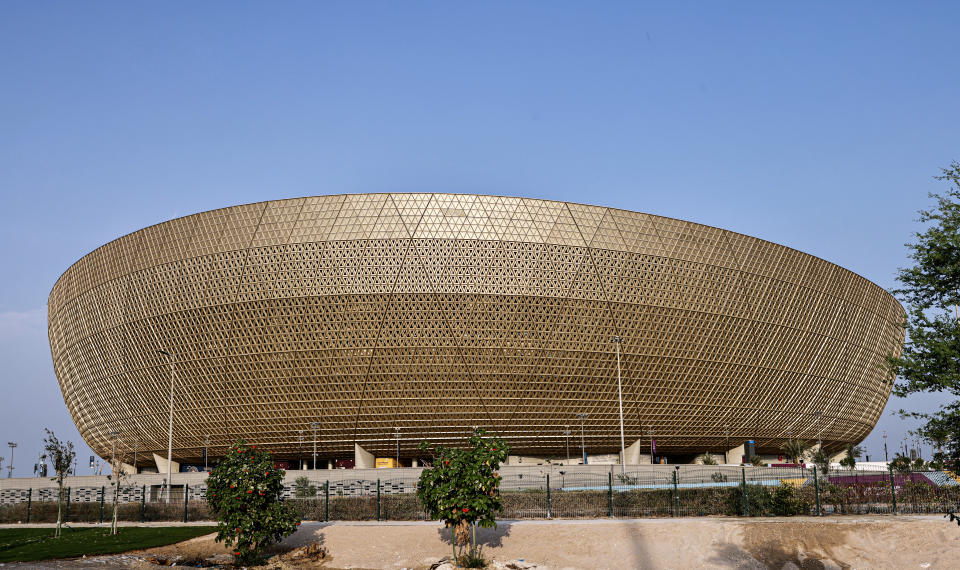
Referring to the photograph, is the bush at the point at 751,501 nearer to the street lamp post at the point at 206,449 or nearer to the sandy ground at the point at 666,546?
the sandy ground at the point at 666,546

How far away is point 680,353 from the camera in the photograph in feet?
166

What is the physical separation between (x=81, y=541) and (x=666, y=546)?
14.1m

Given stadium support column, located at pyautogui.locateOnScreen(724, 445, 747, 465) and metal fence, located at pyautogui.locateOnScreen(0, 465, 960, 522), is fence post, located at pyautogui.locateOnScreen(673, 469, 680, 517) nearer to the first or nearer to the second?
metal fence, located at pyautogui.locateOnScreen(0, 465, 960, 522)

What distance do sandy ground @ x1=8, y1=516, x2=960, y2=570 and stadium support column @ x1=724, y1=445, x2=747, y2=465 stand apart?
3889 cm

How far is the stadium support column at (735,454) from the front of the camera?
5759 centimetres

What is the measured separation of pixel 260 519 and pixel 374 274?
1178 inches

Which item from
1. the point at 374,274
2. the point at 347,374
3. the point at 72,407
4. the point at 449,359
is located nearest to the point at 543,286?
the point at 449,359

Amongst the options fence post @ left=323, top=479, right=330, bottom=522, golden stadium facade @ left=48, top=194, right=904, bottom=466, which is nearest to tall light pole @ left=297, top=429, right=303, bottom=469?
golden stadium facade @ left=48, top=194, right=904, bottom=466

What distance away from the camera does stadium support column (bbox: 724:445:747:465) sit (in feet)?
189

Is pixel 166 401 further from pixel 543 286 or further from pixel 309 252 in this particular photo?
pixel 543 286

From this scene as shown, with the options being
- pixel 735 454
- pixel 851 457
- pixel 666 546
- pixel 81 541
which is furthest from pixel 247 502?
pixel 851 457

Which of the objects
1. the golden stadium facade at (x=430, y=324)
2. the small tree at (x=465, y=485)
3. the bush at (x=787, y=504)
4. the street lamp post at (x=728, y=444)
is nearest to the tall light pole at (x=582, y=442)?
the golden stadium facade at (x=430, y=324)

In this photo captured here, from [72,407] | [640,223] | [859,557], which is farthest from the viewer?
[72,407]

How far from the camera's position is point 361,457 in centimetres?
5056
